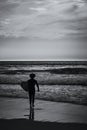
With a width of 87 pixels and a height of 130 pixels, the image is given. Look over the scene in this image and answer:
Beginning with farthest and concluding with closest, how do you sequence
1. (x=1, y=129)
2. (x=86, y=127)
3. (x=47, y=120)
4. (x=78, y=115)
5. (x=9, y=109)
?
(x=9, y=109)
(x=78, y=115)
(x=47, y=120)
(x=86, y=127)
(x=1, y=129)

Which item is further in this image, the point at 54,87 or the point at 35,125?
the point at 54,87

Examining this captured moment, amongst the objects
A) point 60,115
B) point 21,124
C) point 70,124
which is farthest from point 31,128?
point 60,115

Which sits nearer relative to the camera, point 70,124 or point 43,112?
point 70,124

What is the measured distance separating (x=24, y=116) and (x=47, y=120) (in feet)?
3.09

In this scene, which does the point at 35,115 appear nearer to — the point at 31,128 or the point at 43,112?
the point at 43,112

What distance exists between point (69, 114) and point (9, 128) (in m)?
3.19

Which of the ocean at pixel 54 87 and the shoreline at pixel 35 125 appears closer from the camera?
the shoreline at pixel 35 125

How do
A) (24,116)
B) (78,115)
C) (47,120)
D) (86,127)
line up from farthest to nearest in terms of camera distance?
1. (78,115)
2. (24,116)
3. (47,120)
4. (86,127)

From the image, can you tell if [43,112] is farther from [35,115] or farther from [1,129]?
[1,129]

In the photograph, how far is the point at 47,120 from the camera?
804 centimetres

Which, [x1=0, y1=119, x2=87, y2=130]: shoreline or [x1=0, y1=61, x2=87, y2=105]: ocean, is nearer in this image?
[x1=0, y1=119, x2=87, y2=130]: shoreline

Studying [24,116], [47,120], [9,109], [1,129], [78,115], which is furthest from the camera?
[9,109]

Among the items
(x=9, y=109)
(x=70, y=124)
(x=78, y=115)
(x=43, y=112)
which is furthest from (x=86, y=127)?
(x=9, y=109)

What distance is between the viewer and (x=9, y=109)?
10344 mm
